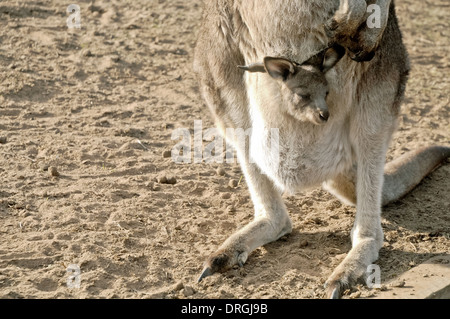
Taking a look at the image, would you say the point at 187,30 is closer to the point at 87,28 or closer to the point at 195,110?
the point at 87,28

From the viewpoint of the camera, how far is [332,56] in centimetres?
368

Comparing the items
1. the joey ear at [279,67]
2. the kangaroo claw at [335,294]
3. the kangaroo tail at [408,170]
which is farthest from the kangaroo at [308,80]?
the kangaroo tail at [408,170]

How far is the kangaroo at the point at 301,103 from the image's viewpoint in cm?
369

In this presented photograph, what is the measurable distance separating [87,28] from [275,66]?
3.75m

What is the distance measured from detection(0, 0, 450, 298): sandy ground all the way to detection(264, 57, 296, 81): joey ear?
1.03 meters

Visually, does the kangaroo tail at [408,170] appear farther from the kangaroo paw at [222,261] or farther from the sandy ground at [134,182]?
the kangaroo paw at [222,261]

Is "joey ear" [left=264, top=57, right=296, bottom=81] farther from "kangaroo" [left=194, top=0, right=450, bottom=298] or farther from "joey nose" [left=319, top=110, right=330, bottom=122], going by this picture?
"joey nose" [left=319, top=110, right=330, bottom=122]

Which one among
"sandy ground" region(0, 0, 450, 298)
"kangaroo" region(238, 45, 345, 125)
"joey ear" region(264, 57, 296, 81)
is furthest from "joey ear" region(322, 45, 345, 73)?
"sandy ground" region(0, 0, 450, 298)

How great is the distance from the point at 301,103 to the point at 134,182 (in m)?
1.53

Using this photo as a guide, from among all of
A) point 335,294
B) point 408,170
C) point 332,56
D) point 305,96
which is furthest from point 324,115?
point 408,170

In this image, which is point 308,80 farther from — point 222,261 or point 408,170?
point 408,170

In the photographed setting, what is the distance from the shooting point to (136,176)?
493 centimetres

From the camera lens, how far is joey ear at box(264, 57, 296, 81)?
3.66 metres
